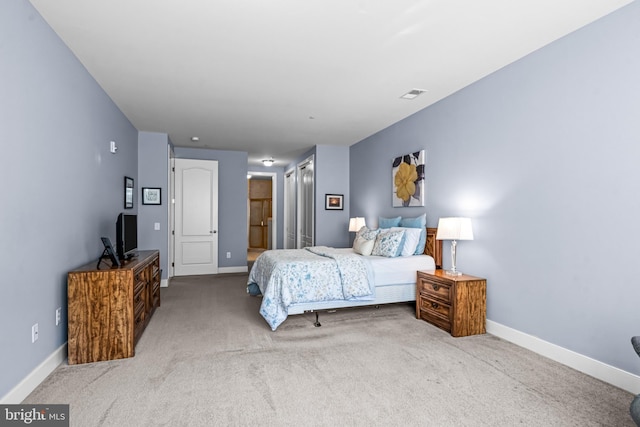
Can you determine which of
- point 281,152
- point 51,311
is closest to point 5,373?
point 51,311

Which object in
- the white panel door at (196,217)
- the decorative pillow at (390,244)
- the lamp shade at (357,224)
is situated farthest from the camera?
the white panel door at (196,217)

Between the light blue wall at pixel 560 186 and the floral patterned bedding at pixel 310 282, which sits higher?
the light blue wall at pixel 560 186

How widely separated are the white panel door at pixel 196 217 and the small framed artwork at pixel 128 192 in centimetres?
145

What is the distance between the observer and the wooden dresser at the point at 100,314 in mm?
2629

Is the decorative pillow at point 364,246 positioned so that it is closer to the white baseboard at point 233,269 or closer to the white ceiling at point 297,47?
the white ceiling at point 297,47

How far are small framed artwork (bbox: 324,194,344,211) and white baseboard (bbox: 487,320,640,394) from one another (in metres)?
3.78

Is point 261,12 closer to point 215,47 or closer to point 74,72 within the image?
point 215,47

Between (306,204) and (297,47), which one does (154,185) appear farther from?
(297,47)

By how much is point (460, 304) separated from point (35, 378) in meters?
3.50

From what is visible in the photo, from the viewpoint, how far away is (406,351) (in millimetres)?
2926

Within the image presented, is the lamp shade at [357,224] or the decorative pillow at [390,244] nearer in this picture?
the decorative pillow at [390,244]

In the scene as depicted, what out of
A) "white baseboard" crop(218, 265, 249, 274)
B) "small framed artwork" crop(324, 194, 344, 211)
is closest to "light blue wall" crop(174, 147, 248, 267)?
"white baseboard" crop(218, 265, 249, 274)

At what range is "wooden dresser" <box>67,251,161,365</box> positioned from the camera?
263cm

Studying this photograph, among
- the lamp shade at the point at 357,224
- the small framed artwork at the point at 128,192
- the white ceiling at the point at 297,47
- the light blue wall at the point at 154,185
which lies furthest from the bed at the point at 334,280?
the light blue wall at the point at 154,185
